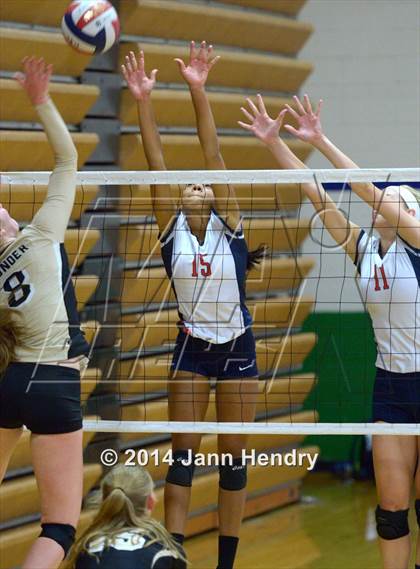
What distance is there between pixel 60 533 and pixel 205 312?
1.39m

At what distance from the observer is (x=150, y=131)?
534 centimetres

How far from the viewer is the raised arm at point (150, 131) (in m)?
5.36

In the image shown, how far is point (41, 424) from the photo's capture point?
442cm

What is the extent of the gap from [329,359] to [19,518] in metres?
3.37

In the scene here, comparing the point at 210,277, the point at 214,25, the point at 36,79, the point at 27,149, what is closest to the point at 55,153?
the point at 36,79

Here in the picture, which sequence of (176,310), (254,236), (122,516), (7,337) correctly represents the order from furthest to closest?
1. (254,236)
2. (176,310)
3. (7,337)
4. (122,516)

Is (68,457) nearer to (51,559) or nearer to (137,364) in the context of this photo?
(51,559)

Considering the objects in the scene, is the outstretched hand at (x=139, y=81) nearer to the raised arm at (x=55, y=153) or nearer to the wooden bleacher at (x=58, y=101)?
the raised arm at (x=55, y=153)

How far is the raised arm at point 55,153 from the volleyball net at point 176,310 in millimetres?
838

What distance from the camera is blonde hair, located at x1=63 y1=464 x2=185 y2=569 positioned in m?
3.57

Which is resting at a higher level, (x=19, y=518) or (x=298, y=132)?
(x=298, y=132)

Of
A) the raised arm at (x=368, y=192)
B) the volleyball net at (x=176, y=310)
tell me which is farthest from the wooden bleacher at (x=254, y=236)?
the raised arm at (x=368, y=192)

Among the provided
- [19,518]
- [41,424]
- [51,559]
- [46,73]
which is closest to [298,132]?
[46,73]

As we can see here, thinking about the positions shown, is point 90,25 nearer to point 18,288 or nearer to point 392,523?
point 18,288
